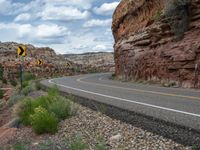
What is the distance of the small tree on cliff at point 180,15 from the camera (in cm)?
2600

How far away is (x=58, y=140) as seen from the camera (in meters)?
9.88

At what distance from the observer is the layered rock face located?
24.2 meters

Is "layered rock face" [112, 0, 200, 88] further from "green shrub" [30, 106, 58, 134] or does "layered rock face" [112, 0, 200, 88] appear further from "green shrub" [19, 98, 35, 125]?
"green shrub" [30, 106, 58, 134]

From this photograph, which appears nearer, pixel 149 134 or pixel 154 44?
pixel 149 134

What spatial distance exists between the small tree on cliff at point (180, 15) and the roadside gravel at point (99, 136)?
1437 cm

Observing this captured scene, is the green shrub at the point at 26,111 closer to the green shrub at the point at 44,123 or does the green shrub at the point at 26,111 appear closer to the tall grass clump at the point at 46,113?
the tall grass clump at the point at 46,113

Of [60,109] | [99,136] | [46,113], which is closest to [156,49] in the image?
[60,109]

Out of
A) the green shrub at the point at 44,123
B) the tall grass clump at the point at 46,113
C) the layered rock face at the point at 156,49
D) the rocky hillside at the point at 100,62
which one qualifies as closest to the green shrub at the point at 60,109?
the tall grass clump at the point at 46,113

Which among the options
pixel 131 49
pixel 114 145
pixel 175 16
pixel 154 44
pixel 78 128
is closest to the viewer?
pixel 114 145

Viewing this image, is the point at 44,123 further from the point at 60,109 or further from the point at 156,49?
the point at 156,49

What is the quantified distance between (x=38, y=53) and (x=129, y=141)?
117 metres

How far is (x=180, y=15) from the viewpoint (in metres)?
26.4

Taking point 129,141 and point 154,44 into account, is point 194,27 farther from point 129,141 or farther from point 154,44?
point 129,141

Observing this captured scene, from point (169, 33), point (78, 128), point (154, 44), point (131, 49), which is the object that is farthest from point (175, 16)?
point (78, 128)
